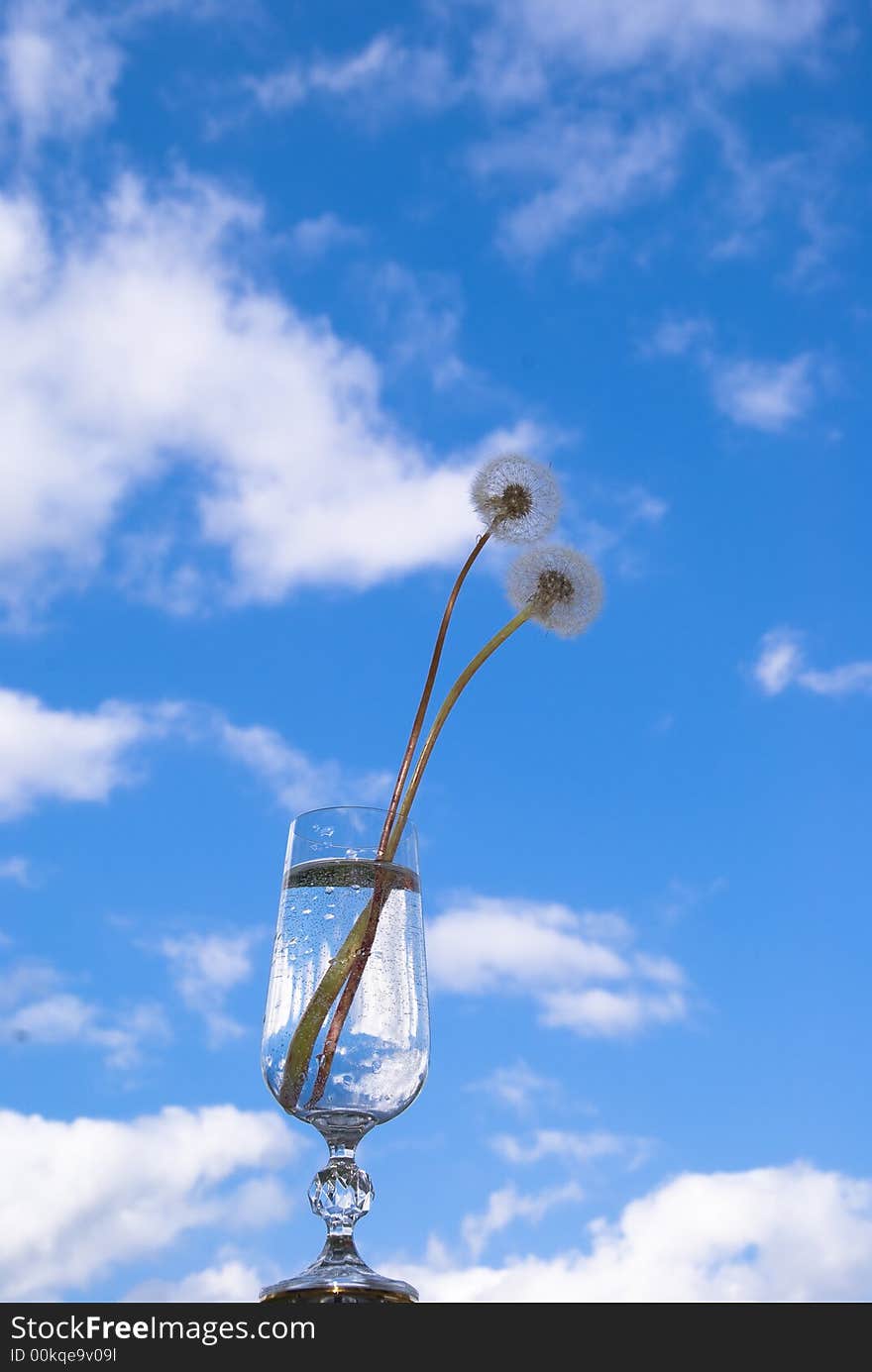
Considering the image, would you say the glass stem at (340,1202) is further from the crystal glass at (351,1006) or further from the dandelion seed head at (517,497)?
the dandelion seed head at (517,497)

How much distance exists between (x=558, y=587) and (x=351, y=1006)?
0.85 m

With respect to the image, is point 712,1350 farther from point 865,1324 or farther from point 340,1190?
point 340,1190

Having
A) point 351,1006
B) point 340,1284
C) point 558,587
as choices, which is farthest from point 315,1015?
point 558,587

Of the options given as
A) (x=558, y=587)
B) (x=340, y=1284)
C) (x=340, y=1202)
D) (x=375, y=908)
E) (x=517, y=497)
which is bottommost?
(x=340, y=1284)

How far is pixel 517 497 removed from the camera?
98.3 inches

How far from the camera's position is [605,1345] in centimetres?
154

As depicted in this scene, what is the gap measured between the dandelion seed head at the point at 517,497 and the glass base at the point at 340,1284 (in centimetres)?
124

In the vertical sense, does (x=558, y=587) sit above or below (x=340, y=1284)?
above

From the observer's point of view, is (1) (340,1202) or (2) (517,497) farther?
(2) (517,497)

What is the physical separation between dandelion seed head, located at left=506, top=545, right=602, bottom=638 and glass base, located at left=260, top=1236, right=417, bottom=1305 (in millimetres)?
1088

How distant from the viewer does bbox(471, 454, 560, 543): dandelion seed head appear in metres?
2.49

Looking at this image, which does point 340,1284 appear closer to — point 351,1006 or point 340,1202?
point 340,1202

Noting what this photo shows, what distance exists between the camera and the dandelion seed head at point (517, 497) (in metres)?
2.49

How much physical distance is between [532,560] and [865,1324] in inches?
53.2
